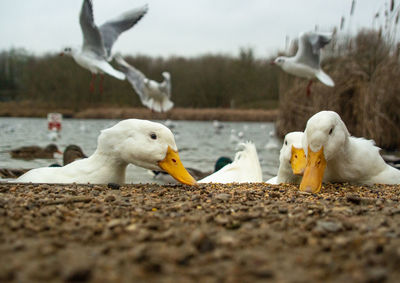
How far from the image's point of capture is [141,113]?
26.6m

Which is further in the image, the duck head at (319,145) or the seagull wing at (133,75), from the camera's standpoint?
the seagull wing at (133,75)

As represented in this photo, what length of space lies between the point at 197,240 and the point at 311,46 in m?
9.42

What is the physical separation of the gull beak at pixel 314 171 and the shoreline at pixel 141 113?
2234cm

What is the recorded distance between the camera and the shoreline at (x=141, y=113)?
27.7 metres

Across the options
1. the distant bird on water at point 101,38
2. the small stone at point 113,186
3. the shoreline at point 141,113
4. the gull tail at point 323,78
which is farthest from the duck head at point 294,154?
A: the shoreline at point 141,113

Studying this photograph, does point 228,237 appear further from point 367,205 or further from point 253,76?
point 253,76

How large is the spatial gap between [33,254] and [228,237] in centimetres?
72

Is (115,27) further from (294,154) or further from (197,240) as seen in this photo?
(197,240)

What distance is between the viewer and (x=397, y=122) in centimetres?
1188

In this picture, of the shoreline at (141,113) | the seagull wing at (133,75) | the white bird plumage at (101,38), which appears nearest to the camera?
the white bird plumage at (101,38)

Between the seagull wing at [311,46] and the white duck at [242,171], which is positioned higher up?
the seagull wing at [311,46]

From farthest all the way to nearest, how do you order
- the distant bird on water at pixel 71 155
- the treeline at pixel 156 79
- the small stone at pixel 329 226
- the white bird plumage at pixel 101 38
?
the treeline at pixel 156 79 < the white bird plumage at pixel 101 38 < the distant bird on water at pixel 71 155 < the small stone at pixel 329 226

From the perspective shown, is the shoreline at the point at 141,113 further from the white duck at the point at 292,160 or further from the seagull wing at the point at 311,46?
the white duck at the point at 292,160

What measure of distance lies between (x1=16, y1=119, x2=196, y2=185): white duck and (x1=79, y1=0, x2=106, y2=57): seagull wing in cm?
535
